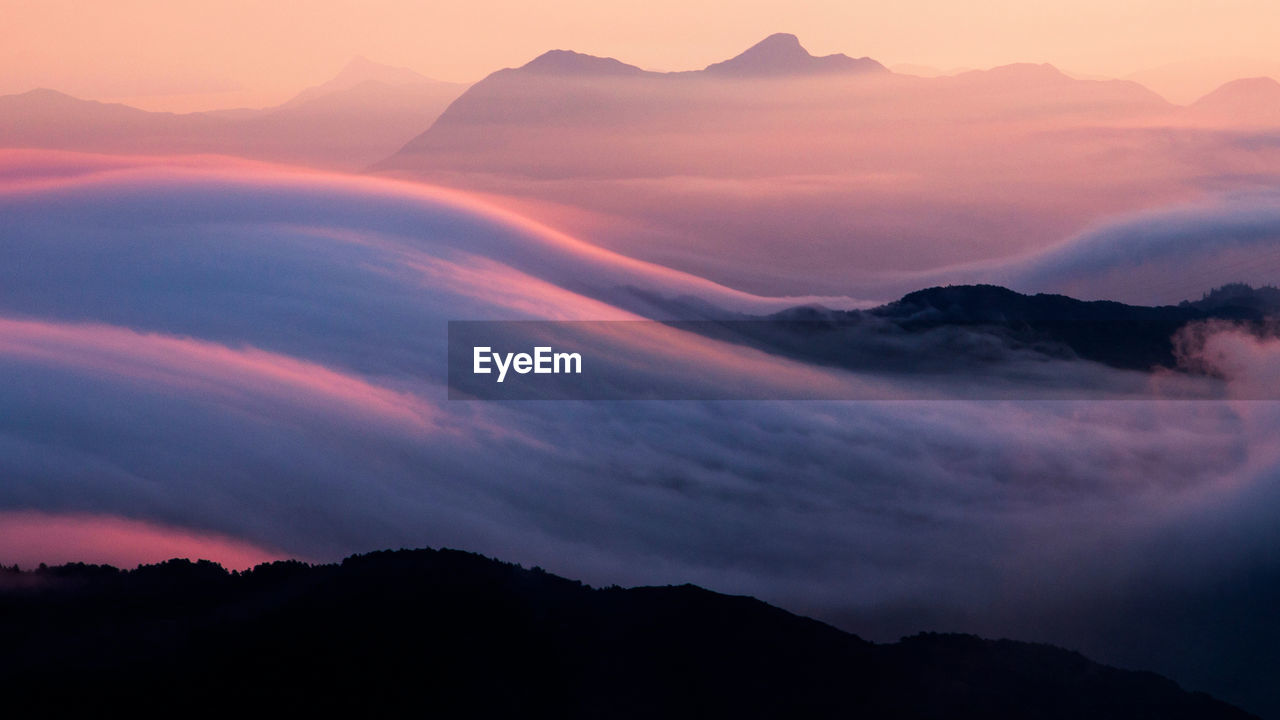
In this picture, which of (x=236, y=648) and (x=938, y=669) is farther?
(x=938, y=669)

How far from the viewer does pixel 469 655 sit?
4203cm

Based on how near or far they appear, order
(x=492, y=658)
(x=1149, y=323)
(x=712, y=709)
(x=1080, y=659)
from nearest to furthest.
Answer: (x=712, y=709) < (x=492, y=658) < (x=1080, y=659) < (x=1149, y=323)

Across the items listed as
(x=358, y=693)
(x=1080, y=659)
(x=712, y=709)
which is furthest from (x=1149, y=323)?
(x=358, y=693)

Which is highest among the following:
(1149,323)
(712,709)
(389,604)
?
(1149,323)

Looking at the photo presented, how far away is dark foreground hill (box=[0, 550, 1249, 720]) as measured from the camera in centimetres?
3866

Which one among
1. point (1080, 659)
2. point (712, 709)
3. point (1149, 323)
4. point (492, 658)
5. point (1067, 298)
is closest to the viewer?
point (712, 709)

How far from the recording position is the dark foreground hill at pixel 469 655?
38656 mm

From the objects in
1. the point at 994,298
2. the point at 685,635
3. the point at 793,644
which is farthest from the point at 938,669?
the point at 994,298

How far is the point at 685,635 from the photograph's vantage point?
42.7 meters

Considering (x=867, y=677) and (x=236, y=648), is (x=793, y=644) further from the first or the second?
(x=236, y=648)

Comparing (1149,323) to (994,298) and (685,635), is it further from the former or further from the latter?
(685,635)

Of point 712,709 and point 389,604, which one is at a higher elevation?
point 389,604

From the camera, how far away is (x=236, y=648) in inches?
1570

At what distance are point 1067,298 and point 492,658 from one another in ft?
264
